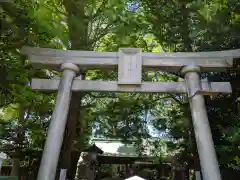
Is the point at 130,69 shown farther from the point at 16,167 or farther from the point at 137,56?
the point at 16,167

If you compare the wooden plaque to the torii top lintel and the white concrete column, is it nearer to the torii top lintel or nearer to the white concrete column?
the torii top lintel

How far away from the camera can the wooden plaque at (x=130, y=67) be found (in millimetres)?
5758

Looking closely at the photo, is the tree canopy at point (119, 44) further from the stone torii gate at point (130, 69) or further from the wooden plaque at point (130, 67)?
the wooden plaque at point (130, 67)

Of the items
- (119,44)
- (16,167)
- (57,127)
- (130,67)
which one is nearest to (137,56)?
(130,67)

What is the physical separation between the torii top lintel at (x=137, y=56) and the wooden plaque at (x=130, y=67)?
0.02 m

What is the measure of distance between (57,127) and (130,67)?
1992 millimetres

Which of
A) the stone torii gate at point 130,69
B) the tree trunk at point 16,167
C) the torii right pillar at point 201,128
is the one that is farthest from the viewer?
the tree trunk at point 16,167

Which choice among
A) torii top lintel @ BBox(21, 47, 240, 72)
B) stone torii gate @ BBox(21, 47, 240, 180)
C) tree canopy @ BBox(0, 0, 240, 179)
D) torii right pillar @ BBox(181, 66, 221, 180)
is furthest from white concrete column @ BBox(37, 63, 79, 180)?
torii right pillar @ BBox(181, 66, 221, 180)

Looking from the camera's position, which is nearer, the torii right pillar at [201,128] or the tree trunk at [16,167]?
the torii right pillar at [201,128]

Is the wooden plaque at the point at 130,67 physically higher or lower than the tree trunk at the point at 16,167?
higher

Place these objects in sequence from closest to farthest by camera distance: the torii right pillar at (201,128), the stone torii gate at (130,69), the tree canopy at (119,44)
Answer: the torii right pillar at (201,128)
the stone torii gate at (130,69)
the tree canopy at (119,44)

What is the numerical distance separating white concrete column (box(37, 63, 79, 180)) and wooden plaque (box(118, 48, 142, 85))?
1041 mm

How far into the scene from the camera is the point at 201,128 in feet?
17.7

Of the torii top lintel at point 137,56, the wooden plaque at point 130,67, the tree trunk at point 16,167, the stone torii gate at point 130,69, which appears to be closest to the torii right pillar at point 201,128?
the stone torii gate at point 130,69
